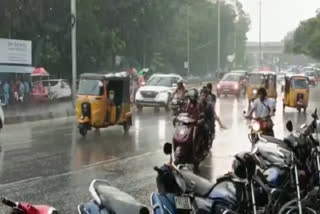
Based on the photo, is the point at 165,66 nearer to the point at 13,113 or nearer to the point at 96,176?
the point at 13,113

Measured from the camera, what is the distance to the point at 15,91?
36.0m

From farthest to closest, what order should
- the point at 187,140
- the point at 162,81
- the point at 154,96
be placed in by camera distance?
the point at 162,81 < the point at 154,96 < the point at 187,140

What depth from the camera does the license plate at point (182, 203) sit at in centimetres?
549

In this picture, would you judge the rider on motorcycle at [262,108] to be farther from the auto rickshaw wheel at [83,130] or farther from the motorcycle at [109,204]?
the motorcycle at [109,204]

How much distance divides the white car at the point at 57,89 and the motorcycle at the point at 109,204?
35.4 meters

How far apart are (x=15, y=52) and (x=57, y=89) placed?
680 centimetres

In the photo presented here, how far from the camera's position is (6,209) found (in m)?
9.31

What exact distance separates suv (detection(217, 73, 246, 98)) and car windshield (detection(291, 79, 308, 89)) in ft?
39.4

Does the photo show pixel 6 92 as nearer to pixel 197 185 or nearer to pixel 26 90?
pixel 26 90

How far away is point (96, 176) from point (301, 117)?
713 inches

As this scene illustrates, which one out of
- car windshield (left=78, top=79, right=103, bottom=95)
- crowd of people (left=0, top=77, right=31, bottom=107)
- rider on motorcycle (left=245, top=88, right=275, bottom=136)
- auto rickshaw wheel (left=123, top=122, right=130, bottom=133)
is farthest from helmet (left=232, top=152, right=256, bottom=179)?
crowd of people (left=0, top=77, right=31, bottom=107)

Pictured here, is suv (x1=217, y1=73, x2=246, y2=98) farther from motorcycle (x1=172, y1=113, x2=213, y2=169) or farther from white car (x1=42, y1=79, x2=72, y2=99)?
motorcycle (x1=172, y1=113, x2=213, y2=169)

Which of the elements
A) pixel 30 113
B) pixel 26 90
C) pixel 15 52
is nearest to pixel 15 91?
pixel 26 90

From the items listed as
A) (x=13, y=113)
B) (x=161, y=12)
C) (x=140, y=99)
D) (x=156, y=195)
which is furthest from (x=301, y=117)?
(x=161, y=12)
